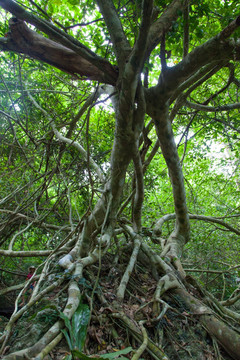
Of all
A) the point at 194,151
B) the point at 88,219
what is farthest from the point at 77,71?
the point at 194,151

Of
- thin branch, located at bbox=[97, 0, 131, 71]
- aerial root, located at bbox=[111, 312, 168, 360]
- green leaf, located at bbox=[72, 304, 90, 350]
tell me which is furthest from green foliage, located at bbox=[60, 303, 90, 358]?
thin branch, located at bbox=[97, 0, 131, 71]

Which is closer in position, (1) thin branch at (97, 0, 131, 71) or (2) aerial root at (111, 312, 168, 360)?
(2) aerial root at (111, 312, 168, 360)

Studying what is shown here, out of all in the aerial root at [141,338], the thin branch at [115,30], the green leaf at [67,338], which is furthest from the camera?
the thin branch at [115,30]

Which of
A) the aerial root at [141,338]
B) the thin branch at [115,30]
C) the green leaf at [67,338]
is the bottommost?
the green leaf at [67,338]

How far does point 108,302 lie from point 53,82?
4181 millimetres

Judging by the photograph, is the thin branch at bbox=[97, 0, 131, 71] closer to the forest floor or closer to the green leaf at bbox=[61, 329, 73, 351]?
the forest floor

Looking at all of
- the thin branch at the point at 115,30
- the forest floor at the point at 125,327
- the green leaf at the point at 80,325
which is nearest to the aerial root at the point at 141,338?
the forest floor at the point at 125,327

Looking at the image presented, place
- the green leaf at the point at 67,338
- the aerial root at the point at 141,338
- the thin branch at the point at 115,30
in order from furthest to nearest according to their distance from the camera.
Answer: the thin branch at the point at 115,30 → the aerial root at the point at 141,338 → the green leaf at the point at 67,338

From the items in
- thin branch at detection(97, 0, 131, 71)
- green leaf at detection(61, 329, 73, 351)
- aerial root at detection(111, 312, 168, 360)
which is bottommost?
green leaf at detection(61, 329, 73, 351)

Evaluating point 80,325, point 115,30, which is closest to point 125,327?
point 80,325

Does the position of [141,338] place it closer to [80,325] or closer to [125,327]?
[125,327]

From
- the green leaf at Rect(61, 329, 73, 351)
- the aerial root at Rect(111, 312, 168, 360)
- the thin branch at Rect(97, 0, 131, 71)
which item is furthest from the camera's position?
the thin branch at Rect(97, 0, 131, 71)

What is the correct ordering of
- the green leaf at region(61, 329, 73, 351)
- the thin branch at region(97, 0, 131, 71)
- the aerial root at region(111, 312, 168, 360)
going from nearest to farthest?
the green leaf at region(61, 329, 73, 351), the aerial root at region(111, 312, 168, 360), the thin branch at region(97, 0, 131, 71)

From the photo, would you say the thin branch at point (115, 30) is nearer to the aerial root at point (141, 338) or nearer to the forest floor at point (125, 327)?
the forest floor at point (125, 327)
